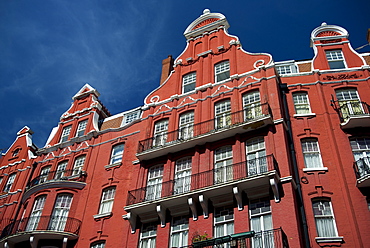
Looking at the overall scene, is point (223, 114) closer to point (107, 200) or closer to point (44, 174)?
point (107, 200)

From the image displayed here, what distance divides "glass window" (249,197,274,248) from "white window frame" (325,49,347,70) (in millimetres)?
11581

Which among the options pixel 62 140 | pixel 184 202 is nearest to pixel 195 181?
pixel 184 202

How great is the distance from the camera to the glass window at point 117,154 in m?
28.9

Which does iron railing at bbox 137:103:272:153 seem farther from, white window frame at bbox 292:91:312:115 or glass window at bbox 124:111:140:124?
glass window at bbox 124:111:140:124

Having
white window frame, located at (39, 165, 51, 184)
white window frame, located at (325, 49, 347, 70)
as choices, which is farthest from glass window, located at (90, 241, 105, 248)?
white window frame, located at (325, 49, 347, 70)

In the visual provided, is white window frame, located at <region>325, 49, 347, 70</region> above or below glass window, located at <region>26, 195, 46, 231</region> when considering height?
above

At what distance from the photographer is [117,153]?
2938 cm

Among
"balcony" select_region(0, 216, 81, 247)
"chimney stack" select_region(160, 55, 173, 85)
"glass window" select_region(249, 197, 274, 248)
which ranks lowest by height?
"glass window" select_region(249, 197, 274, 248)

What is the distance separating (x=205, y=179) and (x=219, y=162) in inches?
63.5

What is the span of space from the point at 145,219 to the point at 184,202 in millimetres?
2855

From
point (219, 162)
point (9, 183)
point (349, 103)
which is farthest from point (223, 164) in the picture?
point (9, 183)

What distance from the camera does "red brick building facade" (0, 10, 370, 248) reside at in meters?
19.7

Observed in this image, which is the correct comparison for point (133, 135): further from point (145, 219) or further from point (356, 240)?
point (356, 240)

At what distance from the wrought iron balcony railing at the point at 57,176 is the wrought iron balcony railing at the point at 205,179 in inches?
252
